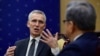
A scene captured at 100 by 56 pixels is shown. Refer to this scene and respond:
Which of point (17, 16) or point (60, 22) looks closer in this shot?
point (17, 16)

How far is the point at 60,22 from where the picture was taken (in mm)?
4719

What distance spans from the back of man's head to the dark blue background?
9.03 feet

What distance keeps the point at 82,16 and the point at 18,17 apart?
9.35 ft

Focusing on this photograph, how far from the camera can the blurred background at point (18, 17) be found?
4324 millimetres

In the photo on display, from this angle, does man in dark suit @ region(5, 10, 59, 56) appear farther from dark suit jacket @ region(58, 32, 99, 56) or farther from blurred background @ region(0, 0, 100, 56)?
blurred background @ region(0, 0, 100, 56)

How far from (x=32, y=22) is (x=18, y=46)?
1.00 ft

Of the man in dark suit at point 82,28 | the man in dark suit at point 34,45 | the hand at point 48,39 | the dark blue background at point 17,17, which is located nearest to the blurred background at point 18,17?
the dark blue background at point 17,17

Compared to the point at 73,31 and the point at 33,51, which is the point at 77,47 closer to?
the point at 73,31

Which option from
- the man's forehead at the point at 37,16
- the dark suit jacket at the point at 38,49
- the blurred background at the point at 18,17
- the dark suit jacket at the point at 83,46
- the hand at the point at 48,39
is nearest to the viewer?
the dark suit jacket at the point at 83,46

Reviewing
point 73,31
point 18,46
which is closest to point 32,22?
point 18,46

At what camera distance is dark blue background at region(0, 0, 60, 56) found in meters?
4.32

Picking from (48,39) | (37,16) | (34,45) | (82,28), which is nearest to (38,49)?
(34,45)

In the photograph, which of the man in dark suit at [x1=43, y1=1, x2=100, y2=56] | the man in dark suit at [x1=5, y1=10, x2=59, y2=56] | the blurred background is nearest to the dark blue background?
the blurred background

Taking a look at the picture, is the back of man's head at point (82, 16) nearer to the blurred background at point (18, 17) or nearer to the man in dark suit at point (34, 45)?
the man in dark suit at point (34, 45)
